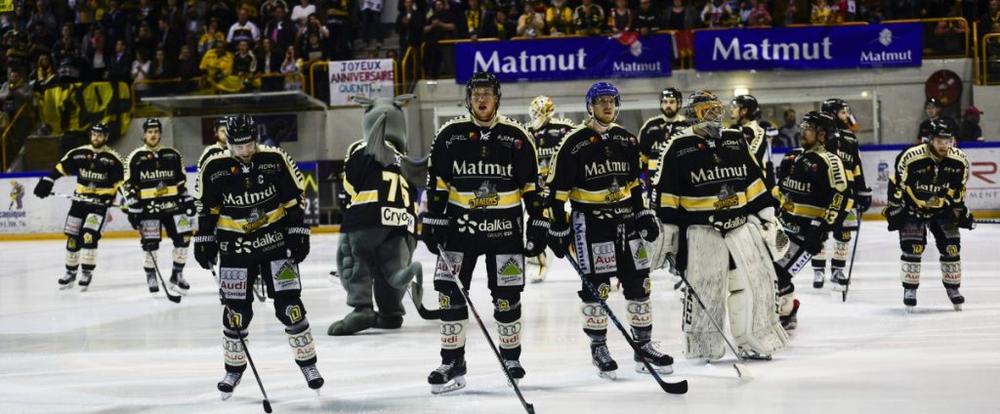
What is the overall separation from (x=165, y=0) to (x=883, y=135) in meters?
14.3

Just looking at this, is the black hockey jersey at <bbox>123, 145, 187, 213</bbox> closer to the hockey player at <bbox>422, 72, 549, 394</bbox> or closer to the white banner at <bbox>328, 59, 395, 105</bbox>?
the hockey player at <bbox>422, 72, 549, 394</bbox>

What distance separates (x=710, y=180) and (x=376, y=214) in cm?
293

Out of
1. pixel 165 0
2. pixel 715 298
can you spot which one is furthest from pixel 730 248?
pixel 165 0

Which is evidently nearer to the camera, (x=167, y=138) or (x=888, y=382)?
(x=888, y=382)

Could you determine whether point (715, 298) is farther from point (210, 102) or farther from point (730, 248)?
point (210, 102)

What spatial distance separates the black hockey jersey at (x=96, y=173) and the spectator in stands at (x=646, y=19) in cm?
991

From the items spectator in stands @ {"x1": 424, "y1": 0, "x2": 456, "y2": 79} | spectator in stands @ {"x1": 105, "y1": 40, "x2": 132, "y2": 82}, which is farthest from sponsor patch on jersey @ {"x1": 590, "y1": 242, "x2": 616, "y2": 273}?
spectator in stands @ {"x1": 105, "y1": 40, "x2": 132, "y2": 82}

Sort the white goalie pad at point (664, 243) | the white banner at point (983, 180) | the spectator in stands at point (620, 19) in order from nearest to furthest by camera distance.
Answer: the white goalie pad at point (664, 243), the white banner at point (983, 180), the spectator in stands at point (620, 19)

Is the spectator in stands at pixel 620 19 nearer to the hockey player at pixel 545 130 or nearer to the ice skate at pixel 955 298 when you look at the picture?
the hockey player at pixel 545 130

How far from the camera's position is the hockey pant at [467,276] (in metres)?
6.77

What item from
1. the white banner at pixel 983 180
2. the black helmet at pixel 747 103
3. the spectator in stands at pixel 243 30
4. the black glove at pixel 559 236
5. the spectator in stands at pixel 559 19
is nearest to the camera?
the black glove at pixel 559 236

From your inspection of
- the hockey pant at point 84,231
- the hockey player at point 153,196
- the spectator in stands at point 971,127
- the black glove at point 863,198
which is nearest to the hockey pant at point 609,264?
the black glove at point 863,198

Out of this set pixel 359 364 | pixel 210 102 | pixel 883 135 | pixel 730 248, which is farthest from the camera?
pixel 210 102

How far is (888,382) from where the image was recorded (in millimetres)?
6785
